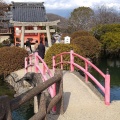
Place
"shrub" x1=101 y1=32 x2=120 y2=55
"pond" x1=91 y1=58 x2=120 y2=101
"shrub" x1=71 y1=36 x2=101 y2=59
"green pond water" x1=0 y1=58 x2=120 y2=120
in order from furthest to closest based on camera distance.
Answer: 1. "shrub" x1=101 y1=32 x2=120 y2=55
2. "shrub" x1=71 y1=36 x2=101 y2=59
3. "pond" x1=91 y1=58 x2=120 y2=101
4. "green pond water" x1=0 y1=58 x2=120 y2=120

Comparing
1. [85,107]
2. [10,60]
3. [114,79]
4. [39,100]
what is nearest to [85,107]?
[85,107]

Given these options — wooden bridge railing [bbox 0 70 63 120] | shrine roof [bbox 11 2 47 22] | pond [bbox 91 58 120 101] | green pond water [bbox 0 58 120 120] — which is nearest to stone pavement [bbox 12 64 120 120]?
wooden bridge railing [bbox 0 70 63 120]

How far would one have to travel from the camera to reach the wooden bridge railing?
380cm

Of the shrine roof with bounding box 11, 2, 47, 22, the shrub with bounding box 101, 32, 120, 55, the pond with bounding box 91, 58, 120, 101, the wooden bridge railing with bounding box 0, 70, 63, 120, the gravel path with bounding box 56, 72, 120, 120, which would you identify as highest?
the shrine roof with bounding box 11, 2, 47, 22

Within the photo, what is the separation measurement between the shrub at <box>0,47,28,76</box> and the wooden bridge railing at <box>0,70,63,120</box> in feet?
32.7

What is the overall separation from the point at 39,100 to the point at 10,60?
36.4 feet

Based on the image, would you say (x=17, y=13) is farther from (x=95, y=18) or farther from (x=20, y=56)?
(x=95, y=18)

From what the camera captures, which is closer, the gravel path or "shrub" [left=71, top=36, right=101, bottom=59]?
the gravel path

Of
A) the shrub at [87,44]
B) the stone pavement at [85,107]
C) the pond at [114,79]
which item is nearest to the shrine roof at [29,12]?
the shrub at [87,44]

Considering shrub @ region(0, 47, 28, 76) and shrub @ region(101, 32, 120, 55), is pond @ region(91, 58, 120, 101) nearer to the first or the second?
shrub @ region(101, 32, 120, 55)

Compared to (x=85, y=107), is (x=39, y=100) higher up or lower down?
higher up

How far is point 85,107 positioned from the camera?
692cm

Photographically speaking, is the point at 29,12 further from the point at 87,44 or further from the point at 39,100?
the point at 39,100

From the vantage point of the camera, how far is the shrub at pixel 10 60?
52.0 feet
